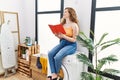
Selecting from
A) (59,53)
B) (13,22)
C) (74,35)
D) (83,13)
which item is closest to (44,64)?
(59,53)

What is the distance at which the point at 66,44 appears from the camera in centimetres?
240

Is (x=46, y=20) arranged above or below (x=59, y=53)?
above

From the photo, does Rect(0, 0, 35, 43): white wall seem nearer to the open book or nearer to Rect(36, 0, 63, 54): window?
Rect(36, 0, 63, 54): window

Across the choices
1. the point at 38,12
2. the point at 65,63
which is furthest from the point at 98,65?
the point at 38,12

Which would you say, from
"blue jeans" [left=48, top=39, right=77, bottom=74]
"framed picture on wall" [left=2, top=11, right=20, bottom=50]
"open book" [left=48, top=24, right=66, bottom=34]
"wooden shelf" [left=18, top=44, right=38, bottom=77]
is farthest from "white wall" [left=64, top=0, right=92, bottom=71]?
"framed picture on wall" [left=2, top=11, right=20, bottom=50]

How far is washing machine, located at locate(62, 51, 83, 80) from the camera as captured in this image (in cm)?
218

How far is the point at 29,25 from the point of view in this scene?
3.62 m

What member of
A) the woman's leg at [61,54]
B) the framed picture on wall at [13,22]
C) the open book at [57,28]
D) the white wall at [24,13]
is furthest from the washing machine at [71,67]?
the framed picture on wall at [13,22]

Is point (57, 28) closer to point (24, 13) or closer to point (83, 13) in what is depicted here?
point (83, 13)

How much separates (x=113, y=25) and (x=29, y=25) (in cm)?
218

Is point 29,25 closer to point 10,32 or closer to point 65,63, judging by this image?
point 10,32

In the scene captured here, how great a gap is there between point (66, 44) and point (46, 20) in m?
1.12

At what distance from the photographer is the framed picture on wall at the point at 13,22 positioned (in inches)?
131

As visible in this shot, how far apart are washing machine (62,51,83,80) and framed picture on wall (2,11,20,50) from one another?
1.82 metres
